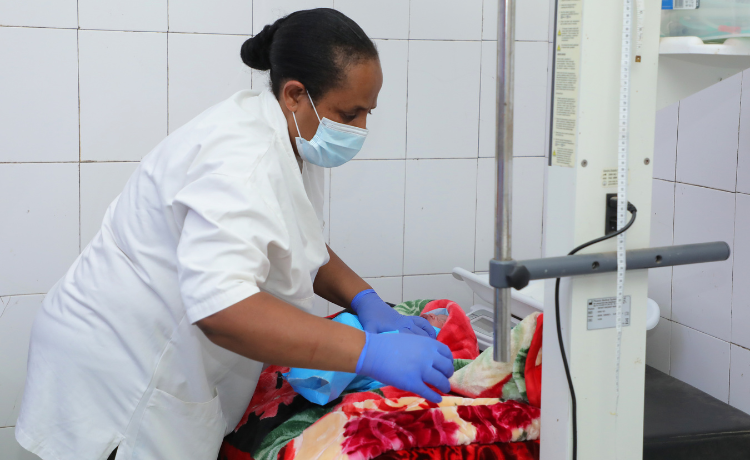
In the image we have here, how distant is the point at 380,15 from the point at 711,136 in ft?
3.35

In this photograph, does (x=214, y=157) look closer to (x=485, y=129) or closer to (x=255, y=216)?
(x=255, y=216)

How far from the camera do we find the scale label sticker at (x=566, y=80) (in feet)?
3.07

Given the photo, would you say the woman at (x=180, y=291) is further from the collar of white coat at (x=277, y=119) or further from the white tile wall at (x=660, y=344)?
the white tile wall at (x=660, y=344)

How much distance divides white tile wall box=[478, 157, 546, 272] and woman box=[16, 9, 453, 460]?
1059mm

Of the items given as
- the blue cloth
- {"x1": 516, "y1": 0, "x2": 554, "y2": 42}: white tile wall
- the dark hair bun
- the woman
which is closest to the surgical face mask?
the woman

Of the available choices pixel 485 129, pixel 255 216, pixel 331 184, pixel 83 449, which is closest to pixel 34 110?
pixel 331 184

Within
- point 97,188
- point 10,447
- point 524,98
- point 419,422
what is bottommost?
point 10,447

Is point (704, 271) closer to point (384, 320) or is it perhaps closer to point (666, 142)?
point (666, 142)

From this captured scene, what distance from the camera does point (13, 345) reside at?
197cm

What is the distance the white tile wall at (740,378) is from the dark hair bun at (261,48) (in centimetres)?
141

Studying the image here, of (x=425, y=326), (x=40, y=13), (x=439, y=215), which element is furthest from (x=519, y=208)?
(x=40, y=13)

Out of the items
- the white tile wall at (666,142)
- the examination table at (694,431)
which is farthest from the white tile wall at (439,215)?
the examination table at (694,431)

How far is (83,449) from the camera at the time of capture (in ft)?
3.99

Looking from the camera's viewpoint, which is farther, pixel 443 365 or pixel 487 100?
pixel 487 100
